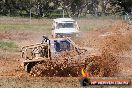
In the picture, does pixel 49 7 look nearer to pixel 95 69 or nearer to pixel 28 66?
pixel 28 66

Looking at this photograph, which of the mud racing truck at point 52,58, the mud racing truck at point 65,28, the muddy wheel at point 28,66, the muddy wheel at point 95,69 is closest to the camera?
the muddy wheel at point 95,69

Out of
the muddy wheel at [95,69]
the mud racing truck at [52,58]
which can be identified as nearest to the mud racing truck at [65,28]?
the mud racing truck at [52,58]

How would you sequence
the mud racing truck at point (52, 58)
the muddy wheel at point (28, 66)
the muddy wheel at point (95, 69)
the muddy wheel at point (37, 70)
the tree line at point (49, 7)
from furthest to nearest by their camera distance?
the tree line at point (49, 7) < the muddy wheel at point (28, 66) < the muddy wheel at point (37, 70) < the mud racing truck at point (52, 58) < the muddy wheel at point (95, 69)

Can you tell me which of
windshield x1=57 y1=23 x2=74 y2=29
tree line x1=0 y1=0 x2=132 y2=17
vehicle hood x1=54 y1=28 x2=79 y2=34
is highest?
windshield x1=57 y1=23 x2=74 y2=29

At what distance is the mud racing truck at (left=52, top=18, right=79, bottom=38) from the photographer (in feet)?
83.9

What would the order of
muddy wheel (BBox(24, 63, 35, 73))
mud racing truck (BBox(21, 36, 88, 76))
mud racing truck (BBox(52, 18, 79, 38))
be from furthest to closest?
mud racing truck (BBox(52, 18, 79, 38)) → muddy wheel (BBox(24, 63, 35, 73)) → mud racing truck (BBox(21, 36, 88, 76))

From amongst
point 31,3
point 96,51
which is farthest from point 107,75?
point 31,3

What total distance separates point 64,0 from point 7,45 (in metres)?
49.2

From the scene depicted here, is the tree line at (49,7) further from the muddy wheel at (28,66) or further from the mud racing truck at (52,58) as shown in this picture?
the muddy wheel at (28,66)

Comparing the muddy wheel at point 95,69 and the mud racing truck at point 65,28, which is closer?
the muddy wheel at point 95,69

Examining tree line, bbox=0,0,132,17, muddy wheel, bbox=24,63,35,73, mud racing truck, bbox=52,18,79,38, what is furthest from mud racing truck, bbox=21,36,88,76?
tree line, bbox=0,0,132,17

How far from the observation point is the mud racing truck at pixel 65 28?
25.6 metres

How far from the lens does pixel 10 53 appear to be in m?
21.8

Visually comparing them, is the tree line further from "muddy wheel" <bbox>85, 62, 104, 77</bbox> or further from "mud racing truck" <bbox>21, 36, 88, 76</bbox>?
"muddy wheel" <bbox>85, 62, 104, 77</bbox>
